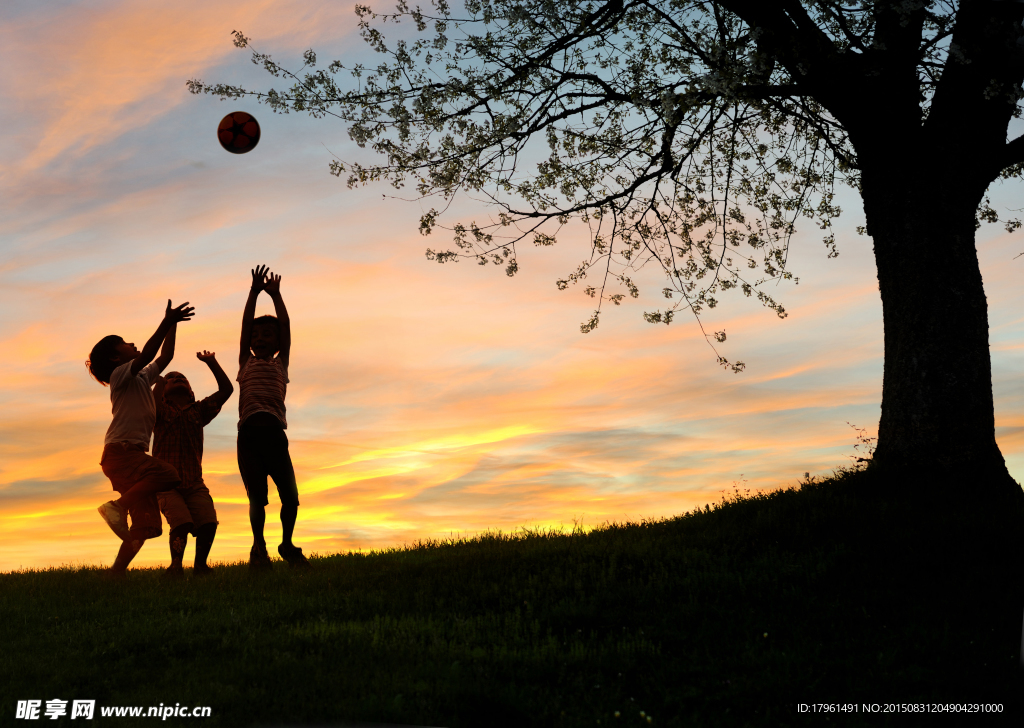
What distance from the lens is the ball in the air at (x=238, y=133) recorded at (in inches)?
512

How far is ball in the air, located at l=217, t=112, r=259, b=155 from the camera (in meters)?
13.0

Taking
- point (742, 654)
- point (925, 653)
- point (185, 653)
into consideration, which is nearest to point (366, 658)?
point (185, 653)

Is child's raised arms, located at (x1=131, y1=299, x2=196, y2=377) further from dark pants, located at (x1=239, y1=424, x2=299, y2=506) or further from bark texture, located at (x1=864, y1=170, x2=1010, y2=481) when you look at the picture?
bark texture, located at (x1=864, y1=170, x2=1010, y2=481)

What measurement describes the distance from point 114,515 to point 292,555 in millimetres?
2474

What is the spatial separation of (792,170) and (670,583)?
912 cm

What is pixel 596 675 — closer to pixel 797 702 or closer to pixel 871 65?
pixel 797 702

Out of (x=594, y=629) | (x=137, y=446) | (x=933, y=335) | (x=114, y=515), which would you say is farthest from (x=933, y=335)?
(x=114, y=515)

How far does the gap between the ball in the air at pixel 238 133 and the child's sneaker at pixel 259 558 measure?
19.9 feet

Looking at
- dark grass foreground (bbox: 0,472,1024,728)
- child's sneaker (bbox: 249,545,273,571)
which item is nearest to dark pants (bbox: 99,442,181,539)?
dark grass foreground (bbox: 0,472,1024,728)

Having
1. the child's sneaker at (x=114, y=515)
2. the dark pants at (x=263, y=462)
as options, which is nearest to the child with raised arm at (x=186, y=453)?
the child's sneaker at (x=114, y=515)

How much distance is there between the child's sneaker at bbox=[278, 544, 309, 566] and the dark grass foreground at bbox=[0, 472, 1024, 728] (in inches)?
9.9

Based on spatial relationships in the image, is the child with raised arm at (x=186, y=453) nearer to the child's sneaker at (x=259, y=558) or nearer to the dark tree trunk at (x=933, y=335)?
the child's sneaker at (x=259, y=558)

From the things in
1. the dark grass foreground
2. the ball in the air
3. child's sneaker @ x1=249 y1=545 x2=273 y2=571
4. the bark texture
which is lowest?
the dark grass foreground

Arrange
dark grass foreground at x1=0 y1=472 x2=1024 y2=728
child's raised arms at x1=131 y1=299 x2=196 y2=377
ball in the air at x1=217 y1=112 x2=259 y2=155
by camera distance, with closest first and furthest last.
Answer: dark grass foreground at x1=0 y1=472 x2=1024 y2=728, child's raised arms at x1=131 y1=299 x2=196 y2=377, ball in the air at x1=217 y1=112 x2=259 y2=155
